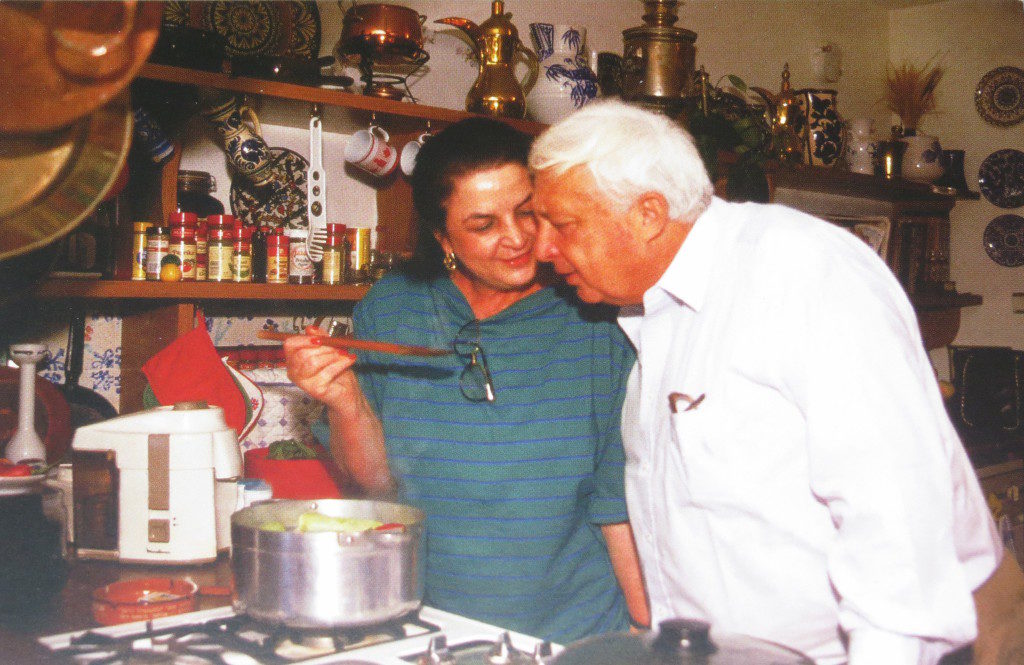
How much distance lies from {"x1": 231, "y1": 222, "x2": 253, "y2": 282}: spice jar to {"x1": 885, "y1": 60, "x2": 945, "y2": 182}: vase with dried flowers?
8.98 feet

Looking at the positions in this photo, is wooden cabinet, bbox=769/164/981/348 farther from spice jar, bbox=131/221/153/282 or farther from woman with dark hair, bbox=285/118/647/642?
spice jar, bbox=131/221/153/282

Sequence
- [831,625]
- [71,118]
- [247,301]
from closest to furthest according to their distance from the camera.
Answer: [71,118] → [831,625] → [247,301]

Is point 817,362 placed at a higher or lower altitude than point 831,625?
higher

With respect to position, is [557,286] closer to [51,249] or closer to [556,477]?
[556,477]

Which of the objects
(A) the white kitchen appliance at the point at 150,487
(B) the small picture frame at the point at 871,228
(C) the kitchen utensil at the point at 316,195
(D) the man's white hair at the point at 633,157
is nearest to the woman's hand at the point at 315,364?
(A) the white kitchen appliance at the point at 150,487

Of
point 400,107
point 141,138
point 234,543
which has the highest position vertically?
point 400,107

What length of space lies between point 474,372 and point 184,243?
2.26 ft

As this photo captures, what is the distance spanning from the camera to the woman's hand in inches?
57.1

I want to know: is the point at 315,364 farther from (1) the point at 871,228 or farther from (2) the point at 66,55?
(1) the point at 871,228

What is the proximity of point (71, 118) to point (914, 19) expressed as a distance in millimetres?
4110

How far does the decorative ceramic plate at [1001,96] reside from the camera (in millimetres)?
3914

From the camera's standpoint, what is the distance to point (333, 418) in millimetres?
1610

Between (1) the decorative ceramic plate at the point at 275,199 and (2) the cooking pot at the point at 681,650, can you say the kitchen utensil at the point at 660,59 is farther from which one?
(2) the cooking pot at the point at 681,650

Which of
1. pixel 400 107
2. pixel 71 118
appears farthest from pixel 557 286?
pixel 71 118
